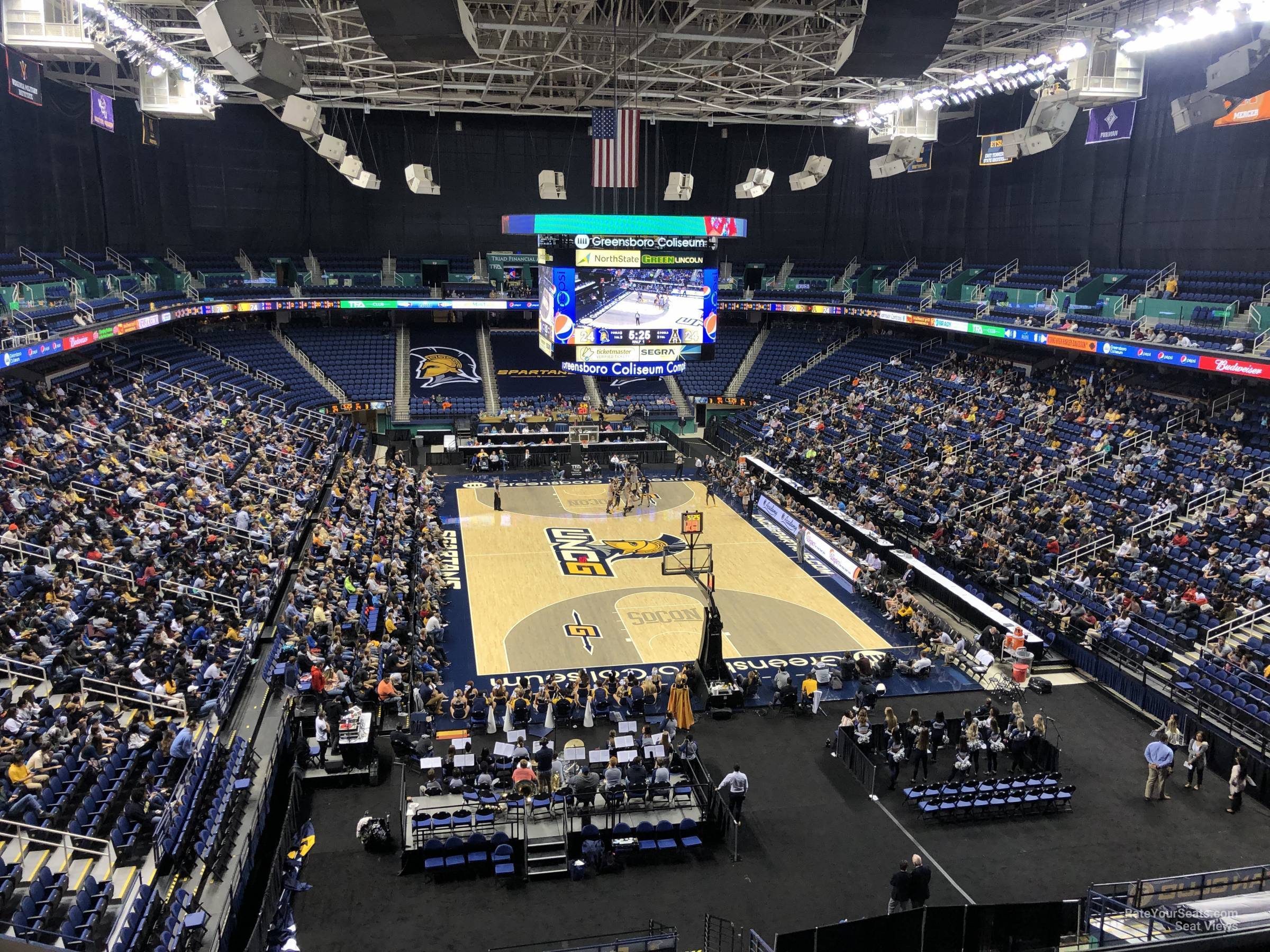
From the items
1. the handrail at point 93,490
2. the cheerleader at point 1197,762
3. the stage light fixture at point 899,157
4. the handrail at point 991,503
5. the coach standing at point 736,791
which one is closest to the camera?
the coach standing at point 736,791

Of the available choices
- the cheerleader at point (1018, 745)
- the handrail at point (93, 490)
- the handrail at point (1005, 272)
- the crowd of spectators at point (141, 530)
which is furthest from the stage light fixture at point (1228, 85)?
the handrail at point (93, 490)

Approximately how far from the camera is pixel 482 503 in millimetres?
33312

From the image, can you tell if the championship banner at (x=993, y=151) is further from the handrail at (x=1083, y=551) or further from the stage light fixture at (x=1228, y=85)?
the handrail at (x=1083, y=551)

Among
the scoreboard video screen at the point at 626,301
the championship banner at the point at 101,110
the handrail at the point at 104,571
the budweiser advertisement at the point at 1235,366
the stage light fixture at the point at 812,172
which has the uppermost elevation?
the championship banner at the point at 101,110

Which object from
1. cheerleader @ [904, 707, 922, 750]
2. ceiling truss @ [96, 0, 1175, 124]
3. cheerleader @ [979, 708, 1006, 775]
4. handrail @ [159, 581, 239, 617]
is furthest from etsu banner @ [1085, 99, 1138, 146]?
handrail @ [159, 581, 239, 617]

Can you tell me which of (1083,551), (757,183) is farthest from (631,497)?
(1083,551)

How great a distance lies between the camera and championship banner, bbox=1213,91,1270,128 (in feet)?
78.5

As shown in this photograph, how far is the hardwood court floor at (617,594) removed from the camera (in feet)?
69.2

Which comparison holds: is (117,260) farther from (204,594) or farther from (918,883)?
(918,883)

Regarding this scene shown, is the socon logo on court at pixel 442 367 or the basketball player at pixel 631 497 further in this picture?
the socon logo on court at pixel 442 367

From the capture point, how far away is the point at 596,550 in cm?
2812

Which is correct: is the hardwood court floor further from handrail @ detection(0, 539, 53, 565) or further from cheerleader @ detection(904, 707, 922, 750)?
handrail @ detection(0, 539, 53, 565)

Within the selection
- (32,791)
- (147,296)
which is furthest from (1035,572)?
(147,296)

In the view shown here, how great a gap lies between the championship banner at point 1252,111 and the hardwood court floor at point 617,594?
16.9 meters
